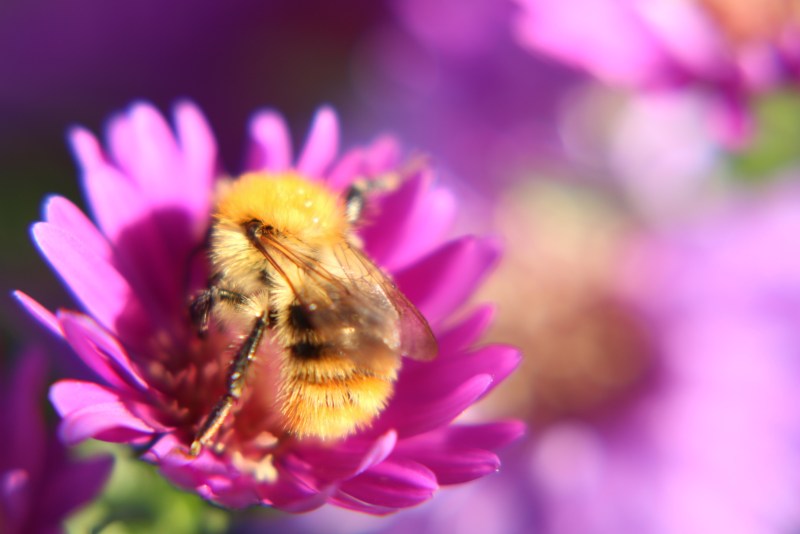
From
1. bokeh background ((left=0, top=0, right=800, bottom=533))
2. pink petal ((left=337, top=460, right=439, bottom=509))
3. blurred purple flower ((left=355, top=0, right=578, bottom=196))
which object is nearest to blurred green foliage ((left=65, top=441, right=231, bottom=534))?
pink petal ((left=337, top=460, right=439, bottom=509))

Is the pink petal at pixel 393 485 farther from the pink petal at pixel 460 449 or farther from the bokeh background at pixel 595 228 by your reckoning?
the bokeh background at pixel 595 228

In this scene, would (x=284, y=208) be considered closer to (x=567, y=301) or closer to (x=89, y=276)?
(x=89, y=276)

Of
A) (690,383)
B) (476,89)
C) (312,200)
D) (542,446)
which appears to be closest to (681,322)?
(690,383)

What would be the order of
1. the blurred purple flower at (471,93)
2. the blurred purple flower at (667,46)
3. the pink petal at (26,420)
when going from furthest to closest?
the blurred purple flower at (471,93) < the blurred purple flower at (667,46) < the pink petal at (26,420)

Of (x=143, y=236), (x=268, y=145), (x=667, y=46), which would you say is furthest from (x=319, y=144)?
(x=667, y=46)

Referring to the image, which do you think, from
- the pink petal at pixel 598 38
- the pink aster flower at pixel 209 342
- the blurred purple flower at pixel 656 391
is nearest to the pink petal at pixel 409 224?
the pink aster flower at pixel 209 342

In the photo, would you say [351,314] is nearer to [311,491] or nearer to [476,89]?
[311,491]

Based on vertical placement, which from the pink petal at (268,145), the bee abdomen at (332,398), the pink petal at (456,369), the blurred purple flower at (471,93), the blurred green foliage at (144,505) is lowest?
the blurred green foliage at (144,505)
